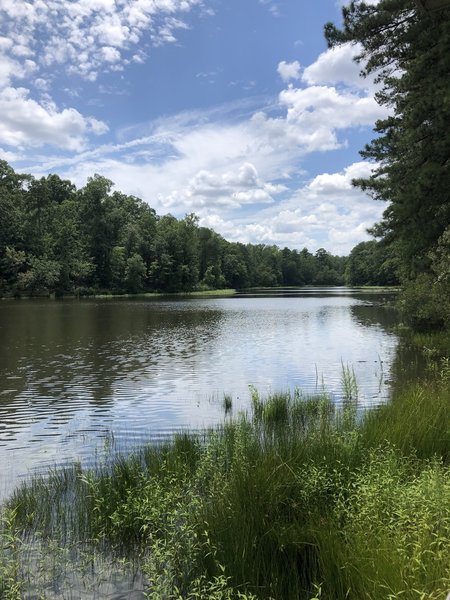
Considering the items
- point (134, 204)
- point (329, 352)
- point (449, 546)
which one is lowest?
point (329, 352)

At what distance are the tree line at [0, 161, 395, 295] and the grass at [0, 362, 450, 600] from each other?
64.4m

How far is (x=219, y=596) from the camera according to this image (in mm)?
3805

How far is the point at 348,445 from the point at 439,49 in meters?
11.1

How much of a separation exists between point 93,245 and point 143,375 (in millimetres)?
91040

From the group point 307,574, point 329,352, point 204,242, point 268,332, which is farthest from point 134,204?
point 307,574

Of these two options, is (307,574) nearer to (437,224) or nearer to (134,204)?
(437,224)

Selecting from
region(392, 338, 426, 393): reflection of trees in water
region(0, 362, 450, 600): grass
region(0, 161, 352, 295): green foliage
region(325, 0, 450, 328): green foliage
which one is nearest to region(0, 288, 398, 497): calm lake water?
region(392, 338, 426, 393): reflection of trees in water

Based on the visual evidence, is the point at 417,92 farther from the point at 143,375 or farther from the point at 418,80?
the point at 143,375

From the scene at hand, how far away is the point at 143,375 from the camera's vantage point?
1819cm

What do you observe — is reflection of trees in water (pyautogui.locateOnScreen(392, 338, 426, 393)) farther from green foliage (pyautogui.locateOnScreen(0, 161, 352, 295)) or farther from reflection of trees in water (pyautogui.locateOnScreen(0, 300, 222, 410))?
green foliage (pyautogui.locateOnScreen(0, 161, 352, 295))

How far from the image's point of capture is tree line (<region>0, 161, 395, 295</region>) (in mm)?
84250

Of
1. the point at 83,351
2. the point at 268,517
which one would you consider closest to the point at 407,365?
the point at 83,351

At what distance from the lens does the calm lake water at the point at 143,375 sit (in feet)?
35.4

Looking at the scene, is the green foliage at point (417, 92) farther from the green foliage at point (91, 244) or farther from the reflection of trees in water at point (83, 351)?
the green foliage at point (91, 244)
